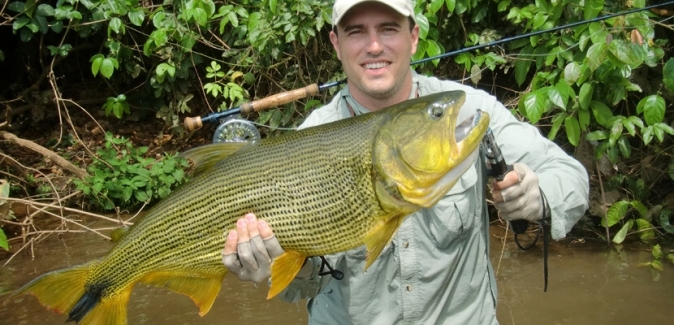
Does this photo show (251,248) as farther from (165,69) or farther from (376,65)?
(165,69)

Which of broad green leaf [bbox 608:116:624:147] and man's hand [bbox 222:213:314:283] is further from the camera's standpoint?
broad green leaf [bbox 608:116:624:147]

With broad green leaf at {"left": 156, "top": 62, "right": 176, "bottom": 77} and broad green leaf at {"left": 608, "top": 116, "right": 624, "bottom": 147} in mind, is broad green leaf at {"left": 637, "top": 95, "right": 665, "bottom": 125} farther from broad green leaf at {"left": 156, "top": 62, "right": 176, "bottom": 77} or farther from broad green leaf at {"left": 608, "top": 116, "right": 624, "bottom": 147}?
broad green leaf at {"left": 156, "top": 62, "right": 176, "bottom": 77}

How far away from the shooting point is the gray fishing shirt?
108 inches

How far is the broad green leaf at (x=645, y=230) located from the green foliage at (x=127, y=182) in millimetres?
4491

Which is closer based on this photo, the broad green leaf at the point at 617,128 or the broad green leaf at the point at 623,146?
the broad green leaf at the point at 617,128

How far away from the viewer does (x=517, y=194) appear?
7.36 ft

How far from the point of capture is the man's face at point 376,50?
9.57ft

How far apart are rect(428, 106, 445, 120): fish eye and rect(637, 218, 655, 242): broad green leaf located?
12.6 ft

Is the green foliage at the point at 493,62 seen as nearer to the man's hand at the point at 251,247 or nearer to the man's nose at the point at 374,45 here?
the man's nose at the point at 374,45

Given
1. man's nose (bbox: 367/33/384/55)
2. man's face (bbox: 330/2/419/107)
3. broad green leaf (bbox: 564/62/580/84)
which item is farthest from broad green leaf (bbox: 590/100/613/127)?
man's nose (bbox: 367/33/384/55)

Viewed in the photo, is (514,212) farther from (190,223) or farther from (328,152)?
(190,223)

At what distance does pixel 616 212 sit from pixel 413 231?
3.21m

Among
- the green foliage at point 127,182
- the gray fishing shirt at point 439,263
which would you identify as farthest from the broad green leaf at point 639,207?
the green foliage at point 127,182

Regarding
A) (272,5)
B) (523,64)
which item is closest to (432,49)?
(523,64)
